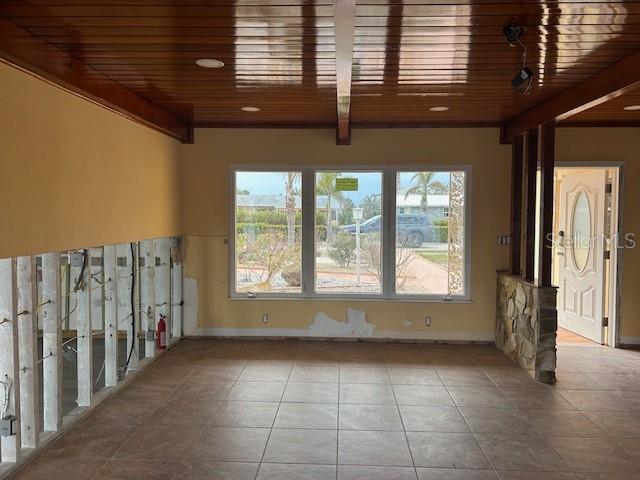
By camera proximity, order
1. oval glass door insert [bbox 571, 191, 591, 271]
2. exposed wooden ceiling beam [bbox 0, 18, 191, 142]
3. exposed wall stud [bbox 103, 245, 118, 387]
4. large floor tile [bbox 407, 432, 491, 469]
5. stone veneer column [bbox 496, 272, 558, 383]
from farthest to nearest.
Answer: oval glass door insert [bbox 571, 191, 591, 271], stone veneer column [bbox 496, 272, 558, 383], exposed wall stud [bbox 103, 245, 118, 387], large floor tile [bbox 407, 432, 491, 469], exposed wooden ceiling beam [bbox 0, 18, 191, 142]

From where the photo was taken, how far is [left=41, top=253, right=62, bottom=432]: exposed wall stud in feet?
10.9

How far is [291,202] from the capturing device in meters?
5.82

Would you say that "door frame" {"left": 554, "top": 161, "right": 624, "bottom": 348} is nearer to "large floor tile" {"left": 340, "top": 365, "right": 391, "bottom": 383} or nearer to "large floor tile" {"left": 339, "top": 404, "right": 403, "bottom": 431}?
"large floor tile" {"left": 340, "top": 365, "right": 391, "bottom": 383}

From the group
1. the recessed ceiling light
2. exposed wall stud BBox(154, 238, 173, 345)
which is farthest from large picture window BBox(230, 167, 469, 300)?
the recessed ceiling light

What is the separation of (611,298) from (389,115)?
3218mm

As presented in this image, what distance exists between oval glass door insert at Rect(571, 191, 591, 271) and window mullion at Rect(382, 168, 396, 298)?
2.32 metres

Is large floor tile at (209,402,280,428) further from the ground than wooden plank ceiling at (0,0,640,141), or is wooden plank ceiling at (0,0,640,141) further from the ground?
wooden plank ceiling at (0,0,640,141)

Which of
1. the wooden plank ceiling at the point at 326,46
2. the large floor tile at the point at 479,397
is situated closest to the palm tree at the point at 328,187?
the wooden plank ceiling at the point at 326,46

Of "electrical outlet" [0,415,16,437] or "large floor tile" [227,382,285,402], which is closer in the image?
"electrical outlet" [0,415,16,437]

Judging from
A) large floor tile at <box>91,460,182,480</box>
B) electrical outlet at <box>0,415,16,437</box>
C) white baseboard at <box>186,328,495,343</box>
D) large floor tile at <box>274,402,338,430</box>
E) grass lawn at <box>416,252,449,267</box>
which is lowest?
large floor tile at <box>91,460,182,480</box>

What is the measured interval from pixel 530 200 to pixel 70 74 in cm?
407

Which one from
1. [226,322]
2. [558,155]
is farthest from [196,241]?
[558,155]

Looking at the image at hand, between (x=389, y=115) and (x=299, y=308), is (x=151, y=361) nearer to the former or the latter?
(x=299, y=308)

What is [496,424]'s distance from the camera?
3.52m
